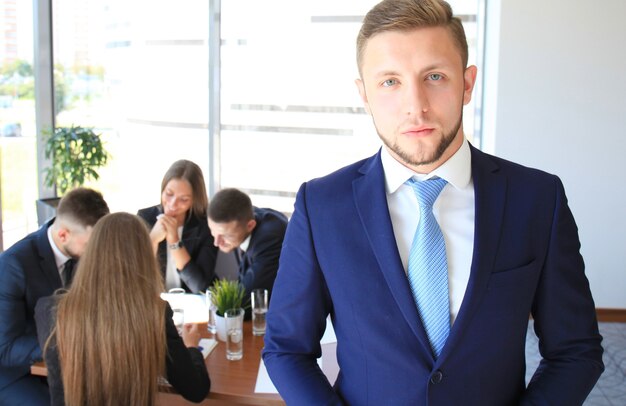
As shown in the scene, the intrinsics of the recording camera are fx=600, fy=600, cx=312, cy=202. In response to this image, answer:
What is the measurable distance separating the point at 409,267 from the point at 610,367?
373 centimetres

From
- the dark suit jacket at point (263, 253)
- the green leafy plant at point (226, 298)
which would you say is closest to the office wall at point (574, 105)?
the dark suit jacket at point (263, 253)

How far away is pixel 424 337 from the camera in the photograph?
1123mm

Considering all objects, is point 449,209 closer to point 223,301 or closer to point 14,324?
point 223,301

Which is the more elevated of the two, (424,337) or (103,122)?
(103,122)

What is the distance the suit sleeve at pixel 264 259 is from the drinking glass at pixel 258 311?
305mm

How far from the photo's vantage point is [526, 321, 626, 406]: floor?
3758 millimetres

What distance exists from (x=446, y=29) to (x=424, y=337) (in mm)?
591

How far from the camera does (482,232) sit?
3.80 ft

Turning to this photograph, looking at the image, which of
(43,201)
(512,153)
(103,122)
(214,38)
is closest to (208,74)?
(214,38)

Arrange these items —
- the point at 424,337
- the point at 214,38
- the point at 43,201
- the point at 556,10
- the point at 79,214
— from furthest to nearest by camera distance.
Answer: the point at 214,38
the point at 43,201
the point at 556,10
the point at 79,214
the point at 424,337

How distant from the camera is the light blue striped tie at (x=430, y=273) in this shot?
3.76 ft

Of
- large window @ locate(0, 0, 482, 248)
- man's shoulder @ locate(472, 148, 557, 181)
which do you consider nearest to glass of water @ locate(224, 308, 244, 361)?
man's shoulder @ locate(472, 148, 557, 181)

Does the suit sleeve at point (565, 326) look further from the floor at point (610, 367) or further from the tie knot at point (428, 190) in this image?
the floor at point (610, 367)

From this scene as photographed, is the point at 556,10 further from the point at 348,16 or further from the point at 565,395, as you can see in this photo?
the point at 565,395
